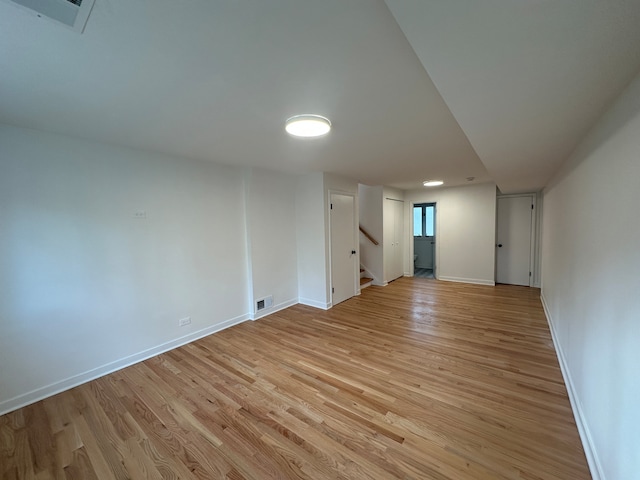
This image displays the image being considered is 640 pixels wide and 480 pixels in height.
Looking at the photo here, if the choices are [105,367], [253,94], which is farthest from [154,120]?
[105,367]

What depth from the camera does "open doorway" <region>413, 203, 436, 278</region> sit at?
289 inches

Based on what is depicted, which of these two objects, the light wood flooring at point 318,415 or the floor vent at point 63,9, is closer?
the floor vent at point 63,9

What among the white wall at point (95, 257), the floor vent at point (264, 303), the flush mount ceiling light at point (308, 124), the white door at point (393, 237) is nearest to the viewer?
the flush mount ceiling light at point (308, 124)

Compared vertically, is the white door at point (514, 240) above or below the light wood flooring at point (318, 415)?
above

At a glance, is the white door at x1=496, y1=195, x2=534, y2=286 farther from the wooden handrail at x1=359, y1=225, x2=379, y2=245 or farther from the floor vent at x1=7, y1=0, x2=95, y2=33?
the floor vent at x1=7, y1=0, x2=95, y2=33

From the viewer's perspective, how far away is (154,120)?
1938 mm

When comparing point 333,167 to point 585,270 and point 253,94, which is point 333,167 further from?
point 585,270

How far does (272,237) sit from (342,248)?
1319mm

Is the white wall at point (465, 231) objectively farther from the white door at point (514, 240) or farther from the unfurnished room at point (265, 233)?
the unfurnished room at point (265, 233)

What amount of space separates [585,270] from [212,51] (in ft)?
8.91

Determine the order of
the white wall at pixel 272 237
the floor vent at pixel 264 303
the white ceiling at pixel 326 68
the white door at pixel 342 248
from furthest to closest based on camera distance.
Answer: the white door at pixel 342 248, the floor vent at pixel 264 303, the white wall at pixel 272 237, the white ceiling at pixel 326 68

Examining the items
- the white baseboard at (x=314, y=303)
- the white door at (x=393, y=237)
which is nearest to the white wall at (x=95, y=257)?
the white baseboard at (x=314, y=303)

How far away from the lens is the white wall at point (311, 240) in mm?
4137

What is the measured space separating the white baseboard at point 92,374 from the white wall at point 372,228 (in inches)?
143
